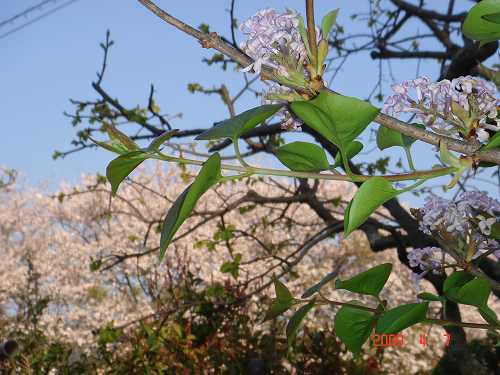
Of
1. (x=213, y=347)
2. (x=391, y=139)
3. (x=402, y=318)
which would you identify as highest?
(x=213, y=347)

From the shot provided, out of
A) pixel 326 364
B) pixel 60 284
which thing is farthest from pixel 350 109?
pixel 60 284

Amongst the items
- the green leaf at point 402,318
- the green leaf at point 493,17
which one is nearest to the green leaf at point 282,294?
the green leaf at point 402,318

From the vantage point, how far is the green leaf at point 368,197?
55 centimetres

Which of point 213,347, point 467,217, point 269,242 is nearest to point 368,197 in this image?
point 467,217

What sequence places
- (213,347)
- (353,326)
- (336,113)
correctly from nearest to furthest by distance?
(336,113), (353,326), (213,347)

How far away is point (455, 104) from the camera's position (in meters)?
0.59

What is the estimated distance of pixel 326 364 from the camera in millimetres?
3443

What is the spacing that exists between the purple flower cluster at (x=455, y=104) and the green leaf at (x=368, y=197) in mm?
99

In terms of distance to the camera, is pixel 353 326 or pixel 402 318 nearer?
pixel 402 318

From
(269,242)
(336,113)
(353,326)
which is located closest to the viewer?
(336,113)

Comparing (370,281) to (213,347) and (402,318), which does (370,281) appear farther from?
(213,347)

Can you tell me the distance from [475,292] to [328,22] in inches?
14.2

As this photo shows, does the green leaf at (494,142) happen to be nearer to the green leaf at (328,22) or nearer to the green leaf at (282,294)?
the green leaf at (328,22)

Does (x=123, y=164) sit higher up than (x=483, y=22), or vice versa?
(x=483, y=22)
